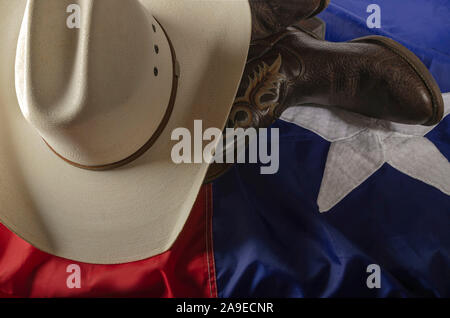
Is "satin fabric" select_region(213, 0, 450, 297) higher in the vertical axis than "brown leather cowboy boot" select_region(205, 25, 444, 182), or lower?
lower

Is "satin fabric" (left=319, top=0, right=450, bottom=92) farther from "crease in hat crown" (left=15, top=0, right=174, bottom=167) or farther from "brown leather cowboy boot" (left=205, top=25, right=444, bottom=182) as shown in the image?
"crease in hat crown" (left=15, top=0, right=174, bottom=167)

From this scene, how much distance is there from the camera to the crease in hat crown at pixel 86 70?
0.46 metres

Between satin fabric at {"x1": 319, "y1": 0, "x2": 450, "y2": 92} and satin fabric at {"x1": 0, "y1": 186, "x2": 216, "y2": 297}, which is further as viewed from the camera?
satin fabric at {"x1": 319, "y1": 0, "x2": 450, "y2": 92}

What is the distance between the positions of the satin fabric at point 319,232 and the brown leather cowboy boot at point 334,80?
0.56 ft

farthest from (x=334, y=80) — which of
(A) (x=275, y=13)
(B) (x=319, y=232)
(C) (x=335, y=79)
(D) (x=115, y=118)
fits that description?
(D) (x=115, y=118)

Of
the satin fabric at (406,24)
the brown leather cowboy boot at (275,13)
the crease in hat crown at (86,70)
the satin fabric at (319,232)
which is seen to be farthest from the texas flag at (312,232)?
the crease in hat crown at (86,70)

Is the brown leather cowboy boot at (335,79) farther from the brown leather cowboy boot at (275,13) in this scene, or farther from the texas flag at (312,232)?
the texas flag at (312,232)

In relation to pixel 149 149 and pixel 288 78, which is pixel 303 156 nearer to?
pixel 288 78

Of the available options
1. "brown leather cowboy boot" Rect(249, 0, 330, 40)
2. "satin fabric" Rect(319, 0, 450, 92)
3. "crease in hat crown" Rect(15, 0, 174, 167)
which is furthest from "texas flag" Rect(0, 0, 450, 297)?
"crease in hat crown" Rect(15, 0, 174, 167)

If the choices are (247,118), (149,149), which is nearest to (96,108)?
(149,149)

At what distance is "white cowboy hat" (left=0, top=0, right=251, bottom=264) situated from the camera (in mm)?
476

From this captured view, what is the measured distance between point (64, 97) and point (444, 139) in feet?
2.81

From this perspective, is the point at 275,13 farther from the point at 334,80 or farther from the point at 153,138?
the point at 153,138
